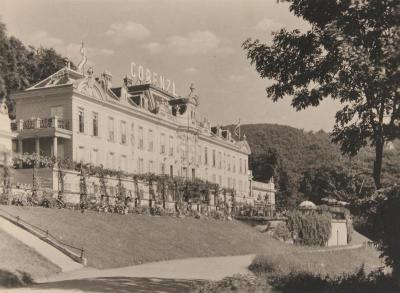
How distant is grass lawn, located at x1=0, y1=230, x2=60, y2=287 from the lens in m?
16.2

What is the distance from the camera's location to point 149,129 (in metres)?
56.1

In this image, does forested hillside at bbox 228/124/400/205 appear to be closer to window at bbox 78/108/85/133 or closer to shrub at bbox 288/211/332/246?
shrub at bbox 288/211/332/246

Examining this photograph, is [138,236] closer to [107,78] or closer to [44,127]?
[44,127]

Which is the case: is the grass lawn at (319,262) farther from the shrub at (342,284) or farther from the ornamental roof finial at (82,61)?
the ornamental roof finial at (82,61)

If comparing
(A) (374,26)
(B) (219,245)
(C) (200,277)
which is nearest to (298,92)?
(A) (374,26)

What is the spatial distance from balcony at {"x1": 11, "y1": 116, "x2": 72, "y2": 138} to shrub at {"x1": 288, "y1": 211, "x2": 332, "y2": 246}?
65.8 feet

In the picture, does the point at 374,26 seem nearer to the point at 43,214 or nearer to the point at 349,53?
the point at 349,53

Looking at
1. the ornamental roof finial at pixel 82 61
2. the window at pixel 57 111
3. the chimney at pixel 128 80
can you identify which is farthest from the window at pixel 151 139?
the window at pixel 57 111

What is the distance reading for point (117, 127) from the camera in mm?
50500

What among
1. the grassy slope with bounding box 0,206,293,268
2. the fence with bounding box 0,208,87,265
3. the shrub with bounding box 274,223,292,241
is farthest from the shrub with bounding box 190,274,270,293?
the shrub with bounding box 274,223,292,241

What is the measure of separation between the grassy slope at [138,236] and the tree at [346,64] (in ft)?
36.8

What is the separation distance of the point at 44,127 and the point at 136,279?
90.4ft

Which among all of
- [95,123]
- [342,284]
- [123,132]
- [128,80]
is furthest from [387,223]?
[128,80]

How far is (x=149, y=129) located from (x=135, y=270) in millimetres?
35255
